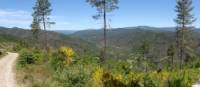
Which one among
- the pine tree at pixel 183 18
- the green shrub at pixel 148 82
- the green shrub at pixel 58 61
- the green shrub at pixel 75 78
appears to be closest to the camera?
the green shrub at pixel 75 78

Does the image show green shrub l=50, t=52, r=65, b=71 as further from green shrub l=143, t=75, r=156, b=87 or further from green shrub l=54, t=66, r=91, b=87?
green shrub l=54, t=66, r=91, b=87

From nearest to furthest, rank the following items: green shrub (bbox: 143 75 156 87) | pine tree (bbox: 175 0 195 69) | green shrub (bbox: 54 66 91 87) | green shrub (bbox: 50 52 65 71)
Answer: green shrub (bbox: 54 66 91 87)
green shrub (bbox: 143 75 156 87)
green shrub (bbox: 50 52 65 71)
pine tree (bbox: 175 0 195 69)

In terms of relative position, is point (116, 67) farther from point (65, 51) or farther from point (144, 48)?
point (144, 48)

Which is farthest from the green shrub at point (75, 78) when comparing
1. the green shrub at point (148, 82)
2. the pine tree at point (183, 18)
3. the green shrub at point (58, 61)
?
the pine tree at point (183, 18)

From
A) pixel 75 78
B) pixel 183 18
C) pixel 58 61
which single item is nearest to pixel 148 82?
pixel 75 78

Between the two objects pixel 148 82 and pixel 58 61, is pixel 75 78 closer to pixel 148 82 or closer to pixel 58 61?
pixel 148 82

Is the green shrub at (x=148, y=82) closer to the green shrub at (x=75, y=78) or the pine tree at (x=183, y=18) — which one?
→ the green shrub at (x=75, y=78)

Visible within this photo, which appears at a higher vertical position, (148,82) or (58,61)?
(58,61)

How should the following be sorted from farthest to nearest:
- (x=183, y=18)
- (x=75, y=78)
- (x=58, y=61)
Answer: (x=183, y=18) < (x=58, y=61) < (x=75, y=78)

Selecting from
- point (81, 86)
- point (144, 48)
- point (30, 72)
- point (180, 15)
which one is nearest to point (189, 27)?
point (180, 15)

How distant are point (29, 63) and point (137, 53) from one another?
48.7 meters

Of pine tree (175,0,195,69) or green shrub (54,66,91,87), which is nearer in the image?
green shrub (54,66,91,87)

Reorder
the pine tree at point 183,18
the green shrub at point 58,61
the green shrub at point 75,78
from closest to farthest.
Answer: the green shrub at point 75,78 < the green shrub at point 58,61 < the pine tree at point 183,18

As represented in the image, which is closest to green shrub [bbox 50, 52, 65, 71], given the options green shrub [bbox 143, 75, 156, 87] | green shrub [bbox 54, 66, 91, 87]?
green shrub [bbox 143, 75, 156, 87]
